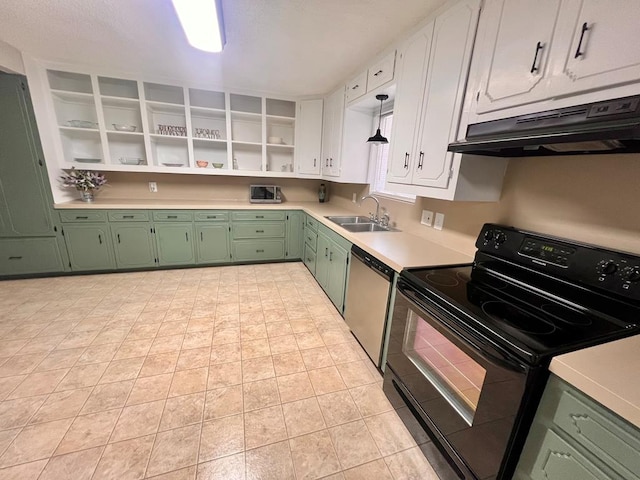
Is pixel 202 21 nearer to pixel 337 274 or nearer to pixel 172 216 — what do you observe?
pixel 337 274

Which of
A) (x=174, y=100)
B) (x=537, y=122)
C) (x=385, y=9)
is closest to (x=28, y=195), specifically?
(x=174, y=100)

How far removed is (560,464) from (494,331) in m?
0.39

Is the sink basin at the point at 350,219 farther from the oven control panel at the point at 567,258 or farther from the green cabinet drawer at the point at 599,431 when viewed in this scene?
the green cabinet drawer at the point at 599,431

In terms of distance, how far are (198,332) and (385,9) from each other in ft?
9.08

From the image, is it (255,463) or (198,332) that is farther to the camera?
(198,332)

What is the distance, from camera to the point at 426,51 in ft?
5.68

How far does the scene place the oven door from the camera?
3.04 feet

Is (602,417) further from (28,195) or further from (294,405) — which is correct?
(28,195)

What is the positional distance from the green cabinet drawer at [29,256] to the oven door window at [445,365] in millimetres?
3967

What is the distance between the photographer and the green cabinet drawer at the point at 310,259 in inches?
135

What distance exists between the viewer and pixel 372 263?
1.87 m

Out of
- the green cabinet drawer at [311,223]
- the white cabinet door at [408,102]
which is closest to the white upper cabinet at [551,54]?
the white cabinet door at [408,102]

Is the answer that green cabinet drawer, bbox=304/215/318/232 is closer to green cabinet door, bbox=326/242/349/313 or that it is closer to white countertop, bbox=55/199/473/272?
white countertop, bbox=55/199/473/272

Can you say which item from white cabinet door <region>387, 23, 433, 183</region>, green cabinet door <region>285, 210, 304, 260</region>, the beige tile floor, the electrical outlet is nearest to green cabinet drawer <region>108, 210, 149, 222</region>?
the beige tile floor
